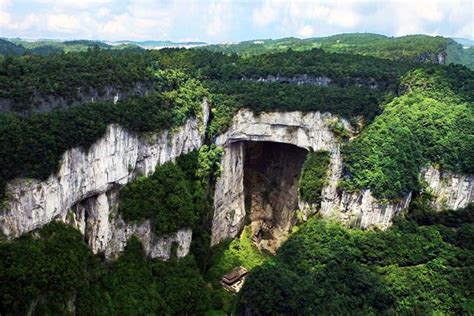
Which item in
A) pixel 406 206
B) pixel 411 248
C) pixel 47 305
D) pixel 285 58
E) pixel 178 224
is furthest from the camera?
pixel 285 58

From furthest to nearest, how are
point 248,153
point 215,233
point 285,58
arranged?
point 285,58 → point 248,153 → point 215,233

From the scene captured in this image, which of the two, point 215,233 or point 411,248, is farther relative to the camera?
point 215,233

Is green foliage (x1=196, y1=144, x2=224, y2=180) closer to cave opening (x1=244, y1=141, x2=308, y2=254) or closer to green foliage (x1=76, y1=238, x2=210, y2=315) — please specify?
cave opening (x1=244, y1=141, x2=308, y2=254)

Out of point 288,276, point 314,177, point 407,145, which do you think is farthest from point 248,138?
point 288,276

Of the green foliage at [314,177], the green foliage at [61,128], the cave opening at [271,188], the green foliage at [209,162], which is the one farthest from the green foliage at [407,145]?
the green foliage at [61,128]

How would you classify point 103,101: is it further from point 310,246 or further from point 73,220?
point 310,246

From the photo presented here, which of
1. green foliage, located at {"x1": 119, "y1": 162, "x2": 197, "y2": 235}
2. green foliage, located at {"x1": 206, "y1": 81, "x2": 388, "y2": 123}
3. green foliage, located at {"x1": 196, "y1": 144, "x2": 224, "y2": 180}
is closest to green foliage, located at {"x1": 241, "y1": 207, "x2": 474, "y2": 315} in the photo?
green foliage, located at {"x1": 119, "y1": 162, "x2": 197, "y2": 235}

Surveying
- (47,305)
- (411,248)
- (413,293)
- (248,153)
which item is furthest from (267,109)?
(47,305)
